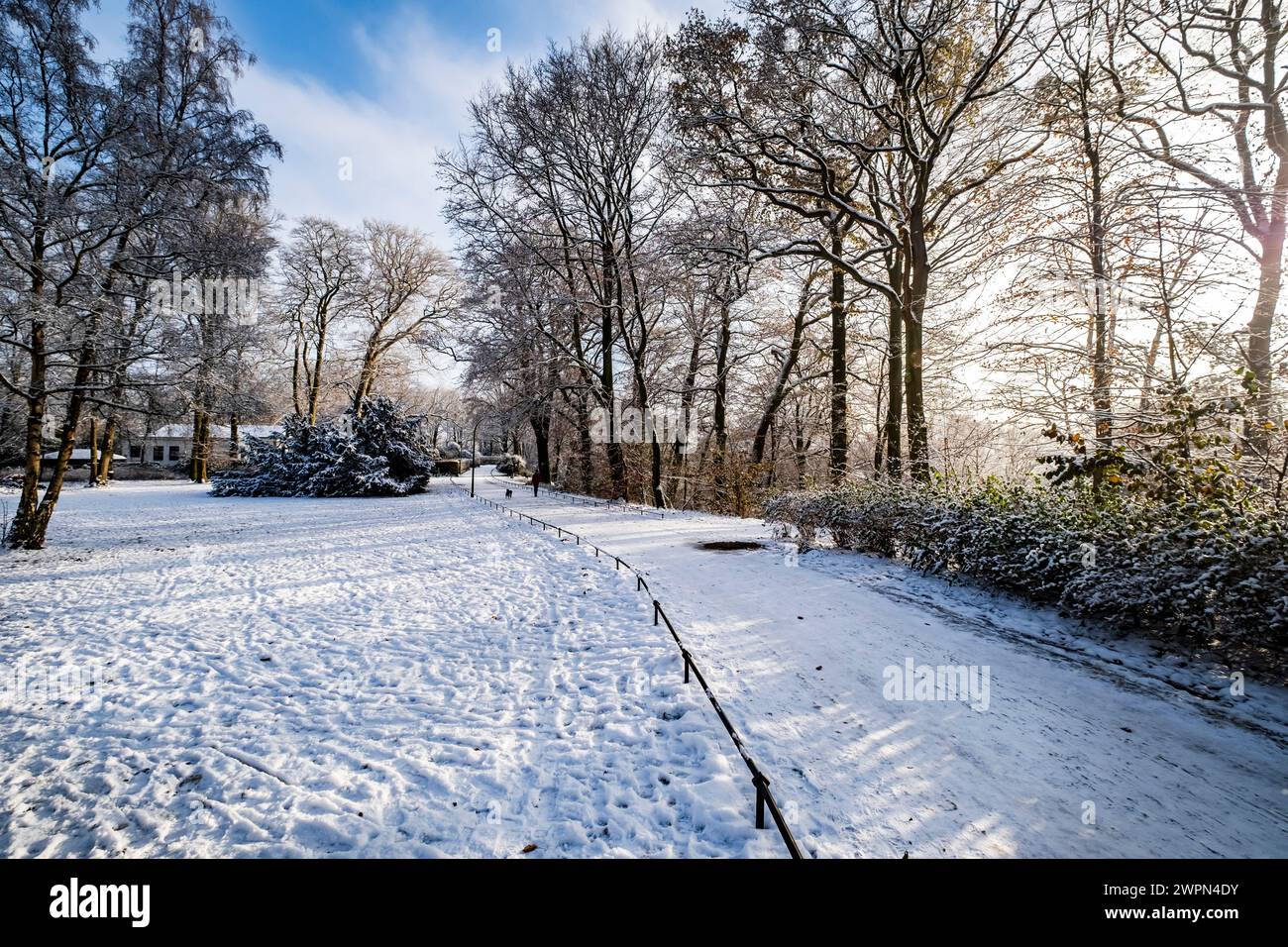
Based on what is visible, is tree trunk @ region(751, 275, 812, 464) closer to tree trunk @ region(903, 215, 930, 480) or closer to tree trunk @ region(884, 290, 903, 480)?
tree trunk @ region(884, 290, 903, 480)

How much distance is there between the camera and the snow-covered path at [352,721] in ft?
9.75

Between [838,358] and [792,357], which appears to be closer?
[838,358]

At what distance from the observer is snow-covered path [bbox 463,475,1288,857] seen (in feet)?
9.39

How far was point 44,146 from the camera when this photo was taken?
9.68 metres

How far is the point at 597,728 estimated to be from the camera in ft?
13.5

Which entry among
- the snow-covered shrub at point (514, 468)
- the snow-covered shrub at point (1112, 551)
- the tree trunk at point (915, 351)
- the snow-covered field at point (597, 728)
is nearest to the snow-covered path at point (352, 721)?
the snow-covered field at point (597, 728)

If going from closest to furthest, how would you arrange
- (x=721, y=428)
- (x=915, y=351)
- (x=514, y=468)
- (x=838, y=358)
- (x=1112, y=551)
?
1. (x=1112, y=551)
2. (x=915, y=351)
3. (x=838, y=358)
4. (x=721, y=428)
5. (x=514, y=468)

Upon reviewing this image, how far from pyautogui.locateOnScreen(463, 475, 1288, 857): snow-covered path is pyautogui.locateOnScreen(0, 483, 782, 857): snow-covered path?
1.96 ft

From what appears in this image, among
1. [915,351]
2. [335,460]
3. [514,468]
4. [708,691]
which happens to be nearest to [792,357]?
[915,351]

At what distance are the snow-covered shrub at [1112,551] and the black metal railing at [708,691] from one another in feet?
15.0

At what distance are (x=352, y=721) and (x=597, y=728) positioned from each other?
220 centimetres

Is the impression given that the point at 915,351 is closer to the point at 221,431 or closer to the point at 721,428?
the point at 721,428
